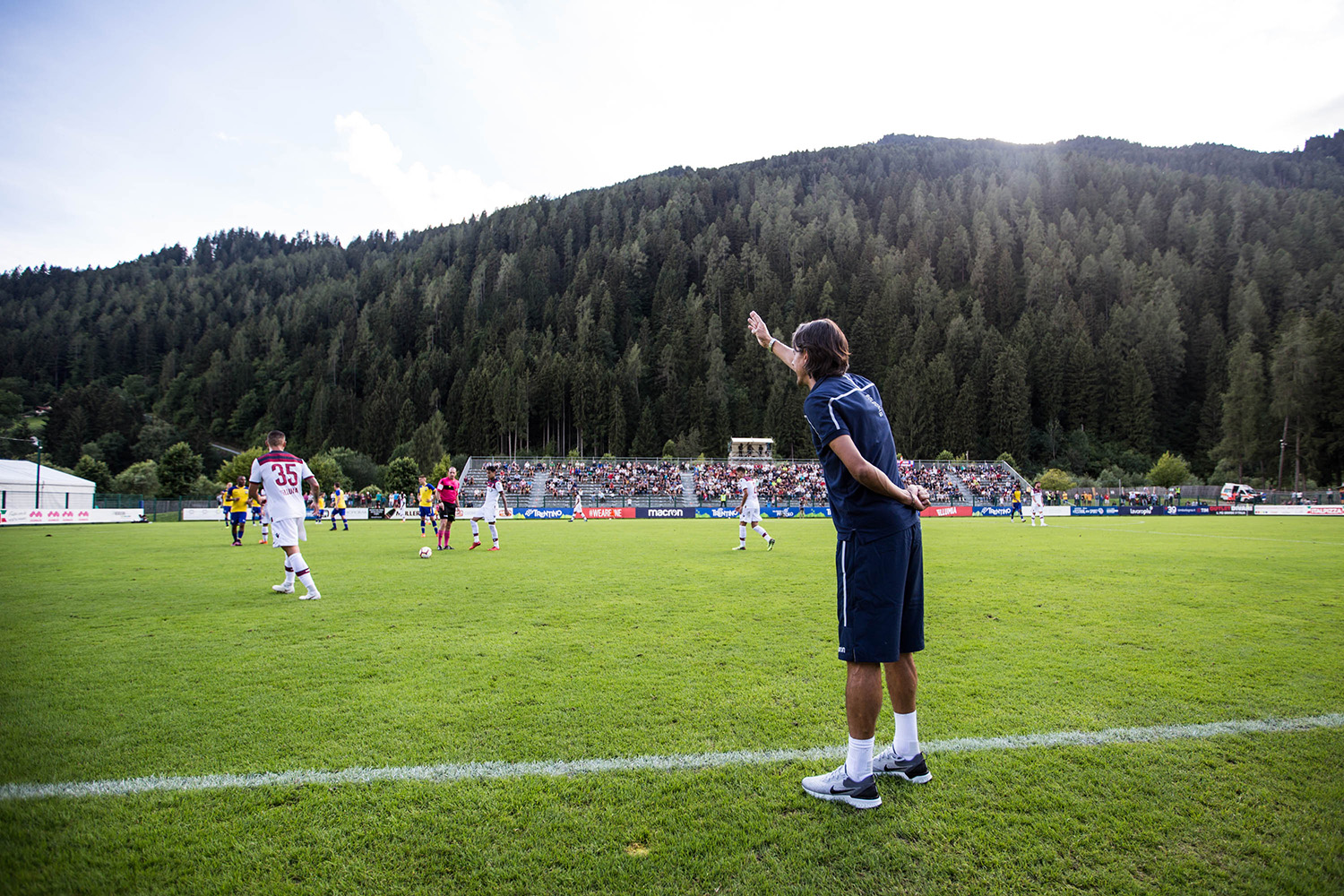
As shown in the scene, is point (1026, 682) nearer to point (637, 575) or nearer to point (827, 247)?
point (637, 575)

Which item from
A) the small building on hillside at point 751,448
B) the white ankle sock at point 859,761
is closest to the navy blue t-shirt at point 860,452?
the white ankle sock at point 859,761

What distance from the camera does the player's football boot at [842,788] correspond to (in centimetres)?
342

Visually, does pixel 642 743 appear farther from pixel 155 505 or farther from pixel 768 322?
pixel 768 322

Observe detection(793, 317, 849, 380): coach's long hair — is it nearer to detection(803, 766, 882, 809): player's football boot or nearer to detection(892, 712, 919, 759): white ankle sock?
detection(892, 712, 919, 759): white ankle sock

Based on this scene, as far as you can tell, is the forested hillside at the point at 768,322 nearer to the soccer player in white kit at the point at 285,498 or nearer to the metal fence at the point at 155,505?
the metal fence at the point at 155,505

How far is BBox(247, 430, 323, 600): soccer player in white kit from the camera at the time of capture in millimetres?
10148

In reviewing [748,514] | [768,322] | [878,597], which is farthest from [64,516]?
[768,322]

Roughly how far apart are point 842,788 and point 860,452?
6.20 feet

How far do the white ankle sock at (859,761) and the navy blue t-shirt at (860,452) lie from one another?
1.15 m

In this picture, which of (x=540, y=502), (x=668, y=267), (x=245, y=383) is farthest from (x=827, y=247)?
(x=245, y=383)

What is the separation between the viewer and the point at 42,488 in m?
41.2

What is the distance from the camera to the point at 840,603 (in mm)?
3561

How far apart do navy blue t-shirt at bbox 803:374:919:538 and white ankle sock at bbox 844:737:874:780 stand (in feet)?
3.78

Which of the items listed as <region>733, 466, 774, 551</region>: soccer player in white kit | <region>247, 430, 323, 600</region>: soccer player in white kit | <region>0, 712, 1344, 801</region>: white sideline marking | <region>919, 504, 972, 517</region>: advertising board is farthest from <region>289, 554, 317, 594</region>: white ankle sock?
<region>919, 504, 972, 517</region>: advertising board
